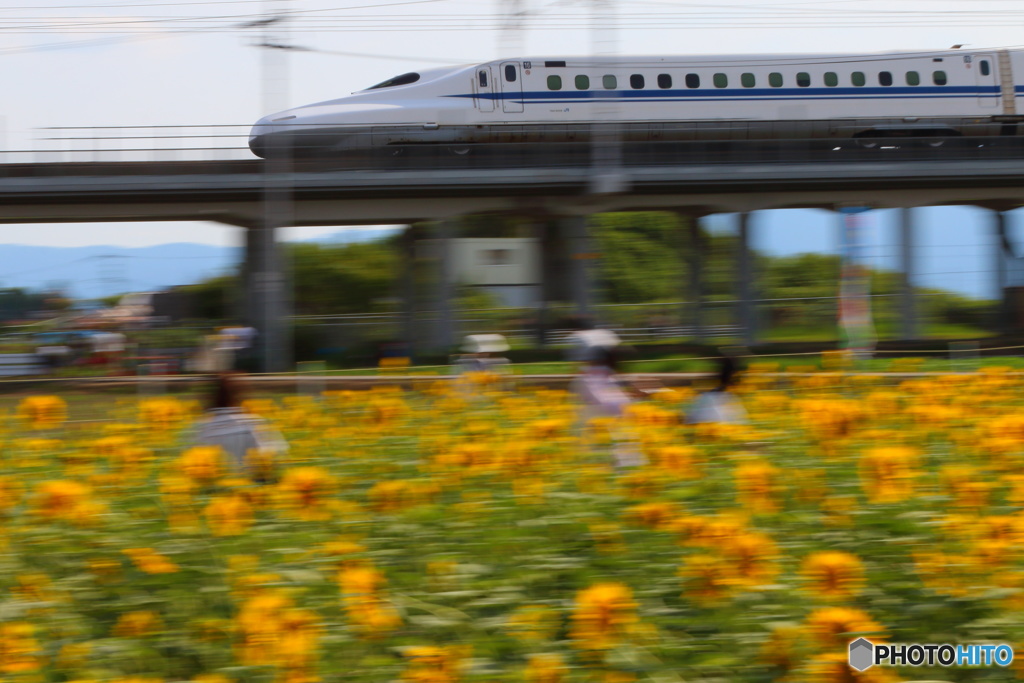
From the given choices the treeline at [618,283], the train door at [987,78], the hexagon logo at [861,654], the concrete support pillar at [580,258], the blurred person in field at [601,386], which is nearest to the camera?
the hexagon logo at [861,654]

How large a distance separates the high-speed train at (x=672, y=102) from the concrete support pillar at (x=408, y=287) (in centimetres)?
364

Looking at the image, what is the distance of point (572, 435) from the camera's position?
4977 millimetres

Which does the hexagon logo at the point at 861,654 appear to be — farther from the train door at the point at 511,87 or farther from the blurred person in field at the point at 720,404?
the train door at the point at 511,87

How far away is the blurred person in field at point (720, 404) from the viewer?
6.87 meters

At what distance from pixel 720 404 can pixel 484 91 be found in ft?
79.6

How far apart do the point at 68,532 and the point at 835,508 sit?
2.67 metres

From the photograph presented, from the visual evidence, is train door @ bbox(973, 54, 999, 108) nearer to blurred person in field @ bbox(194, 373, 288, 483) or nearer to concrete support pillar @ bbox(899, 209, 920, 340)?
concrete support pillar @ bbox(899, 209, 920, 340)

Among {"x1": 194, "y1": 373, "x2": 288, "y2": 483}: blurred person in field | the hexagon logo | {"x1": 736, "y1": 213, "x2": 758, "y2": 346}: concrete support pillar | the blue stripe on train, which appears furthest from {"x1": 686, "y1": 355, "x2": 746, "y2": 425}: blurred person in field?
{"x1": 736, "y1": 213, "x2": 758, "y2": 346}: concrete support pillar

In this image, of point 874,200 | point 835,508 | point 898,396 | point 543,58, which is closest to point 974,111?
point 874,200

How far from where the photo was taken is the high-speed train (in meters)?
29.9

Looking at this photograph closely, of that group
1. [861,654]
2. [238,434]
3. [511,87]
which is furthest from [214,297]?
[861,654]

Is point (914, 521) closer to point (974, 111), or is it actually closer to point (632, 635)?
point (632, 635)

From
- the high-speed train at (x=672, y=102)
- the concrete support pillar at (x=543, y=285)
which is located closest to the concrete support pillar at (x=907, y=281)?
the high-speed train at (x=672, y=102)

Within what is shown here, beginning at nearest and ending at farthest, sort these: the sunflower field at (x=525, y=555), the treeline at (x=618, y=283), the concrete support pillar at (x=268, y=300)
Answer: the sunflower field at (x=525, y=555), the concrete support pillar at (x=268, y=300), the treeline at (x=618, y=283)
